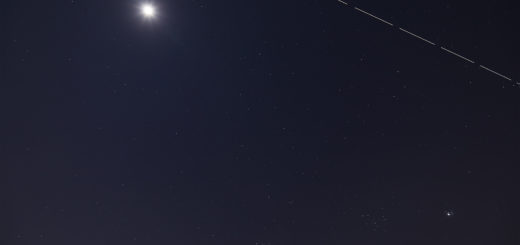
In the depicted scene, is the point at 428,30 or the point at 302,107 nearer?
the point at 428,30

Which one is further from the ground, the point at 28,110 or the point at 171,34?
the point at 171,34

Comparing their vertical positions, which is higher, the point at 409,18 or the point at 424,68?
the point at 409,18

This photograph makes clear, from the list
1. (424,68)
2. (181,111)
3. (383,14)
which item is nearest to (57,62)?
(181,111)

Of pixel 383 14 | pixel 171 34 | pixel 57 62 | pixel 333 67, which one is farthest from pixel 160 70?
pixel 383 14

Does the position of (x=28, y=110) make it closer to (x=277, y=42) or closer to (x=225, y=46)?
(x=225, y=46)

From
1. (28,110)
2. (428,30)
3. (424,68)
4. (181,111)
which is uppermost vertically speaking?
(428,30)

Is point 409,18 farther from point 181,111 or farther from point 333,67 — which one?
point 181,111

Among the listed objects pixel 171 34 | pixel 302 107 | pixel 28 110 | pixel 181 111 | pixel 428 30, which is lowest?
pixel 28 110
